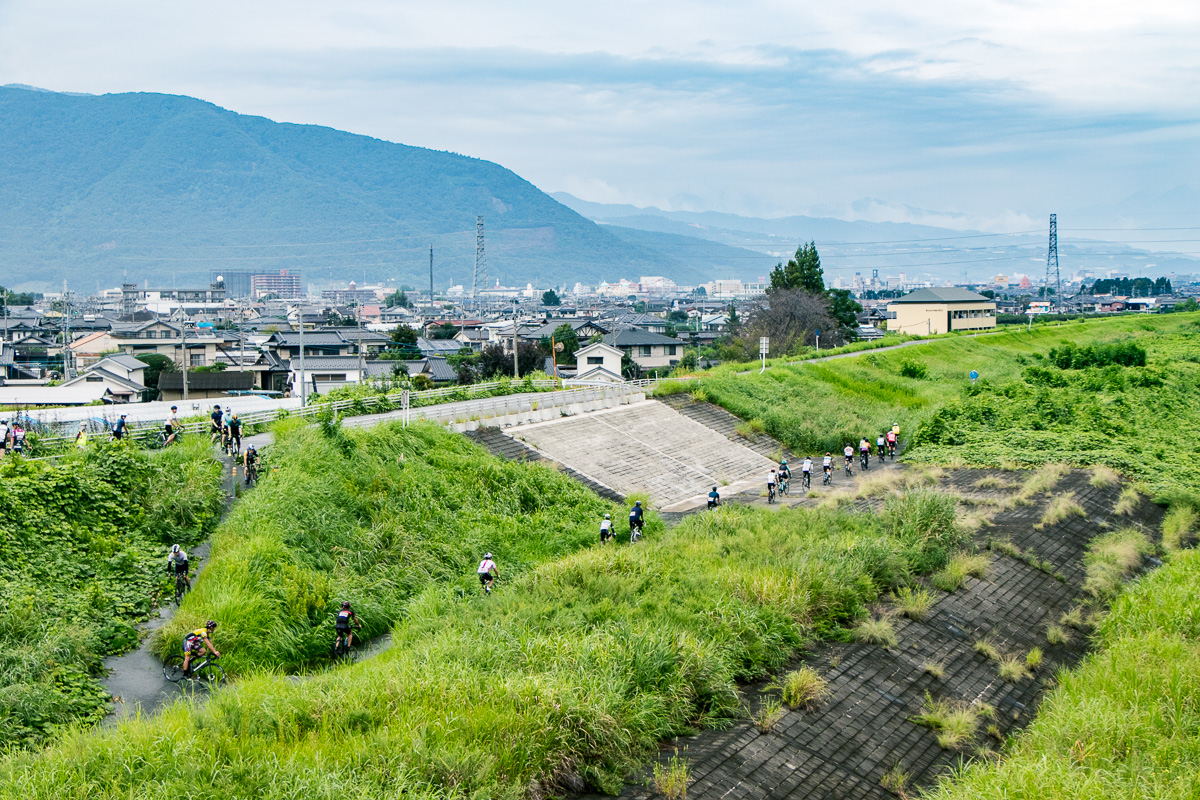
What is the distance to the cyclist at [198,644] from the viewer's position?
572 inches

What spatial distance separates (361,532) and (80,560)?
5717 millimetres

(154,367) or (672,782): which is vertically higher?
(154,367)

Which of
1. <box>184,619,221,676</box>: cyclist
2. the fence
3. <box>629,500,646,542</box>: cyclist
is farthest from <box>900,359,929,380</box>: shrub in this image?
<box>184,619,221,676</box>: cyclist

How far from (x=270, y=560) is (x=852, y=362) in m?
47.2

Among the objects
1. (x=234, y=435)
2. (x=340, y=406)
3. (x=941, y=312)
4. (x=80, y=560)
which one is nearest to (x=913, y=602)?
(x=80, y=560)

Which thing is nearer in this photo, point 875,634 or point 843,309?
point 875,634

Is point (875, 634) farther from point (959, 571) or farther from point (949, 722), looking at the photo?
point (959, 571)

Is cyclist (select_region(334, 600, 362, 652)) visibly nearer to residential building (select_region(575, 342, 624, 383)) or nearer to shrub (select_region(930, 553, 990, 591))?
shrub (select_region(930, 553, 990, 591))

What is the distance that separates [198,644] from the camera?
48.0 ft

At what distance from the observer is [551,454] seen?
31.5m

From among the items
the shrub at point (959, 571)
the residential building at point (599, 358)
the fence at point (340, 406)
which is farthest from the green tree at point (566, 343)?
the shrub at point (959, 571)

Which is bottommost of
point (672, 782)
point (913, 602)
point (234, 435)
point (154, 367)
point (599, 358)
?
point (672, 782)

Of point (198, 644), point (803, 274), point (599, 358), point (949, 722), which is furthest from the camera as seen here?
point (803, 274)

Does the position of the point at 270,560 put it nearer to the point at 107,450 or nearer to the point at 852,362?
the point at 107,450
